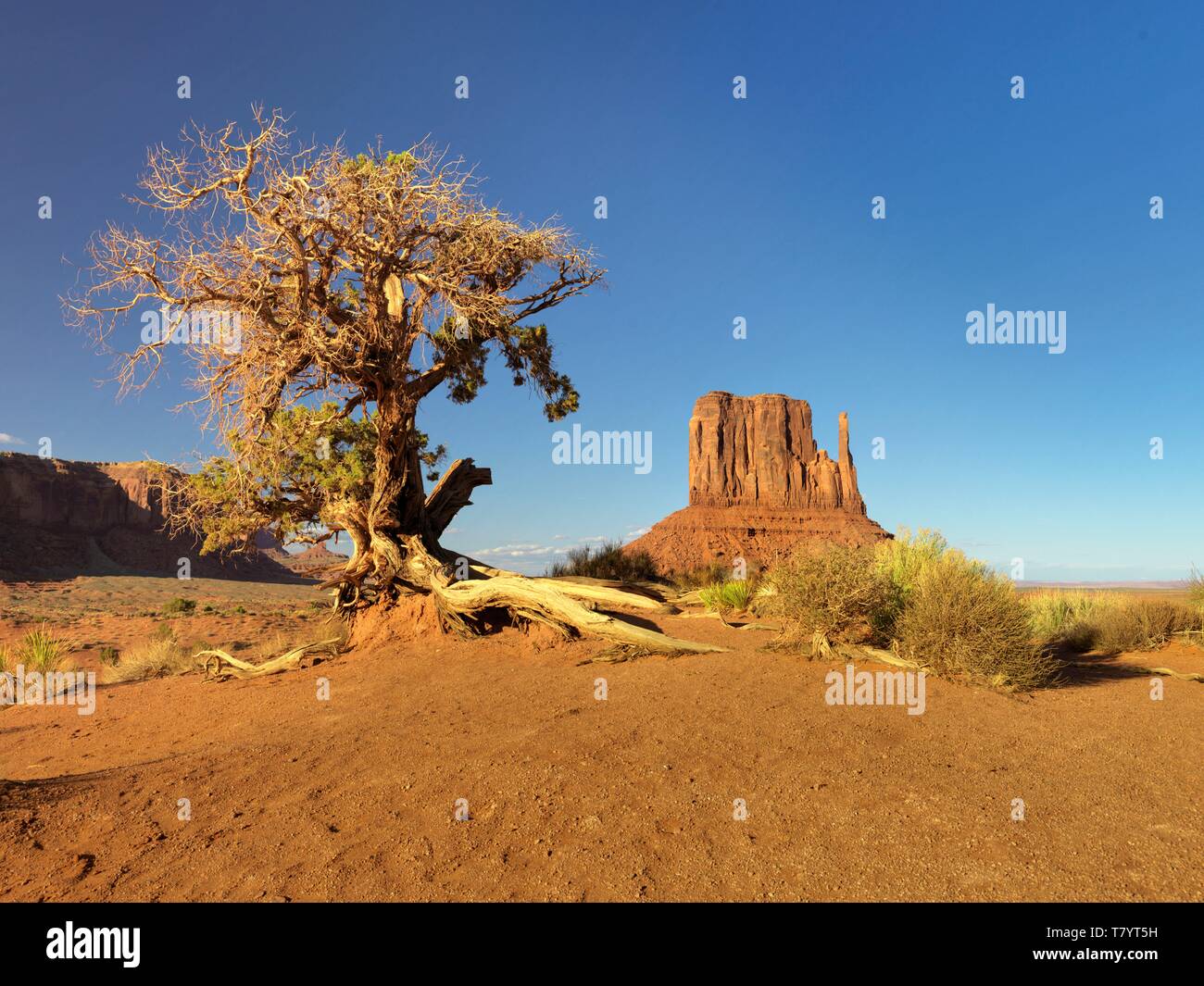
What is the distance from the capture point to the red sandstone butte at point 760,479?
77.8 m

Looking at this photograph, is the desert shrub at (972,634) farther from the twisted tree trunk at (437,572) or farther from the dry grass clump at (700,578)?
the dry grass clump at (700,578)

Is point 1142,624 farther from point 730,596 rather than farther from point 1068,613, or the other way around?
point 730,596

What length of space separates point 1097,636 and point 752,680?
992cm

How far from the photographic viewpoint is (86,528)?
86.2 meters

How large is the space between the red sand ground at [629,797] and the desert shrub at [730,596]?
5401 millimetres

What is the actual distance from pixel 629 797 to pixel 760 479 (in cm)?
8846

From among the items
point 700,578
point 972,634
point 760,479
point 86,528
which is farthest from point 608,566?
point 86,528

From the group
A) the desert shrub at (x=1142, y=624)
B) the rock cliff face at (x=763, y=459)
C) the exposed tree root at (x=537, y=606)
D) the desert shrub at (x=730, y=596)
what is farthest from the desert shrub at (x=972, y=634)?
the rock cliff face at (x=763, y=459)

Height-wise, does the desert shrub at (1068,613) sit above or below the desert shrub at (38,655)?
above

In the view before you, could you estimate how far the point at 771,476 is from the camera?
90688 mm

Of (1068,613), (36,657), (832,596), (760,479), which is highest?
(760,479)

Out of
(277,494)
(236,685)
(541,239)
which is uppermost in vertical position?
(541,239)
